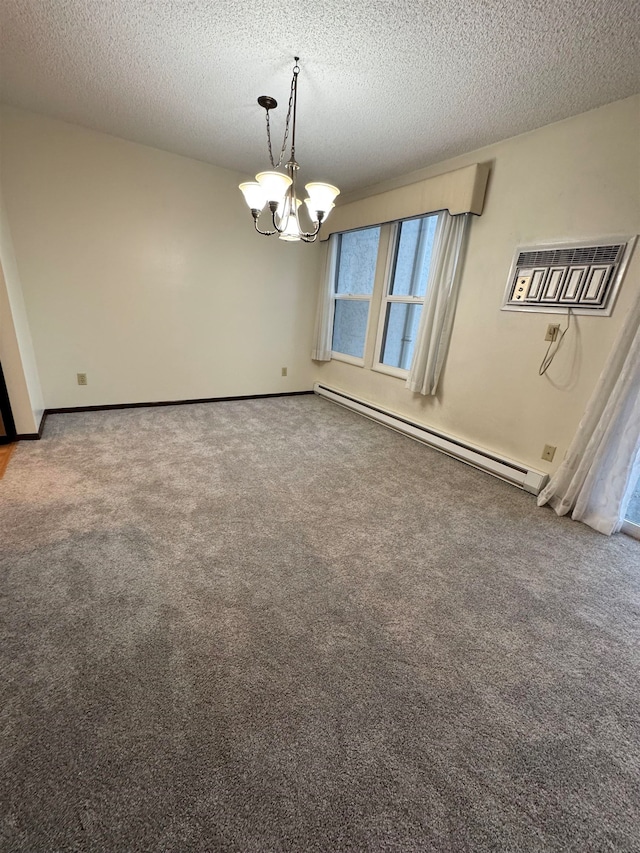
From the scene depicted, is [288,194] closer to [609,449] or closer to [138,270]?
[138,270]

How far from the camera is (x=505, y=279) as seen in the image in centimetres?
272

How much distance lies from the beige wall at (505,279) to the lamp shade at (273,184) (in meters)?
1.80

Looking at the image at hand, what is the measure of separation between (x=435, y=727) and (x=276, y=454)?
2.13 meters

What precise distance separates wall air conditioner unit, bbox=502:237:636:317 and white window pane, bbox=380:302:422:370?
1082 millimetres

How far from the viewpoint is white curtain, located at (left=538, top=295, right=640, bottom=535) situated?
2.02 meters

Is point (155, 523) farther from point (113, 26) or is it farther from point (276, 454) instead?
point (113, 26)

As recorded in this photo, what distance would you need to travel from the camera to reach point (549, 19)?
60.2 inches

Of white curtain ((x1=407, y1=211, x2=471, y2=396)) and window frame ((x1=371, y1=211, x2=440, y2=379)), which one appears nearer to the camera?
white curtain ((x1=407, y1=211, x2=471, y2=396))

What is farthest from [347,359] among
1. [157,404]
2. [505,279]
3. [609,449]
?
[609,449]

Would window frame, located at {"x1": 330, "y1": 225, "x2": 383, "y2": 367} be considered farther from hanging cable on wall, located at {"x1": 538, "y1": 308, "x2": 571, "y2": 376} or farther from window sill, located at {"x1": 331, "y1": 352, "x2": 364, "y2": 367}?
hanging cable on wall, located at {"x1": 538, "y1": 308, "x2": 571, "y2": 376}

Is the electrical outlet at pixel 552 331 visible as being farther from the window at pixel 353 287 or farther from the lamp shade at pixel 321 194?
the window at pixel 353 287

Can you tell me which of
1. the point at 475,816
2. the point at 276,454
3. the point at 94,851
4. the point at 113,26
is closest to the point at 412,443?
the point at 276,454

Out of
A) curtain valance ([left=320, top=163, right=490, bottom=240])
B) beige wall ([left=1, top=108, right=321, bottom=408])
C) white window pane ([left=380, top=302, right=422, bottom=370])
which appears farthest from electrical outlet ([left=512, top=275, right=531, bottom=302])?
beige wall ([left=1, top=108, right=321, bottom=408])

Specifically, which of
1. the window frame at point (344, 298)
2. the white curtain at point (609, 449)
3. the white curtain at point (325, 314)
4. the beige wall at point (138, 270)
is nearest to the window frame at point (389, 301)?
the window frame at point (344, 298)
